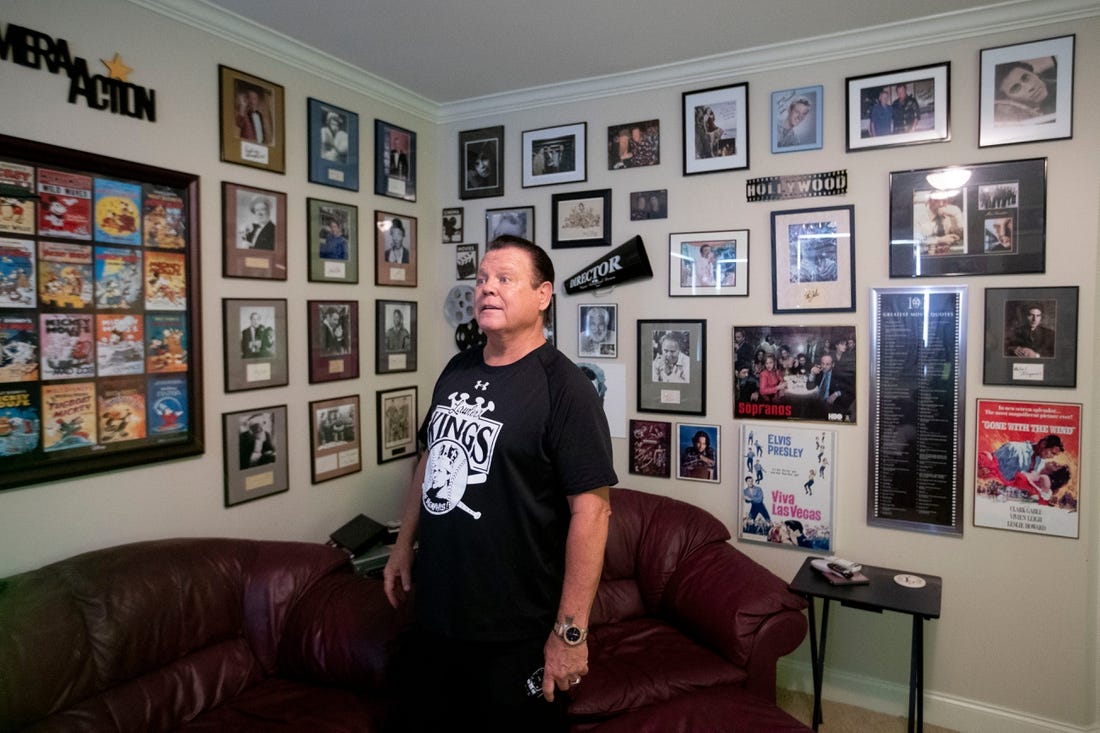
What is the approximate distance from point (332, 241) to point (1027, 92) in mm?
2873

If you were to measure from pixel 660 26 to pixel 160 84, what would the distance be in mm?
1866

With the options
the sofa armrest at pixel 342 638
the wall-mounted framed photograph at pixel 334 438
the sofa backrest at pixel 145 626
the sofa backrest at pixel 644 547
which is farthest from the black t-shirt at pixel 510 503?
the wall-mounted framed photograph at pixel 334 438

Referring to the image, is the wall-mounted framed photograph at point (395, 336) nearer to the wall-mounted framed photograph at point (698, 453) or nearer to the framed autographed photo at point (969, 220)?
the wall-mounted framed photograph at point (698, 453)

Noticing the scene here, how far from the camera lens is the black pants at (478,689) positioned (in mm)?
1521

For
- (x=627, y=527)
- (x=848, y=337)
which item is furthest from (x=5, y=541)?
(x=848, y=337)

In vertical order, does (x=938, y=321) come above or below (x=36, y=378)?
above

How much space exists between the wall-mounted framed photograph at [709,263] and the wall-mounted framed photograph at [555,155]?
62 cm

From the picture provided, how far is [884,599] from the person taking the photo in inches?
88.0

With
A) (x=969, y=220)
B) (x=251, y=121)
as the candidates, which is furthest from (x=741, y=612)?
(x=251, y=121)

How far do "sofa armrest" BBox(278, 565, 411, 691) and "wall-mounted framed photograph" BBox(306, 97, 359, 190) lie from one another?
5.81 feet

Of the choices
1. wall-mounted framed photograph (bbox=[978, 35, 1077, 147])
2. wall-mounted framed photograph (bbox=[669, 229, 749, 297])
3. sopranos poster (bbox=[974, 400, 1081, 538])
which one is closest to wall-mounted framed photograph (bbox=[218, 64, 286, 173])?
wall-mounted framed photograph (bbox=[669, 229, 749, 297])

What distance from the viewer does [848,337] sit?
2.65 metres

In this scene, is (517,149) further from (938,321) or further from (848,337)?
(938,321)

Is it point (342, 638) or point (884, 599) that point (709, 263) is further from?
point (342, 638)
